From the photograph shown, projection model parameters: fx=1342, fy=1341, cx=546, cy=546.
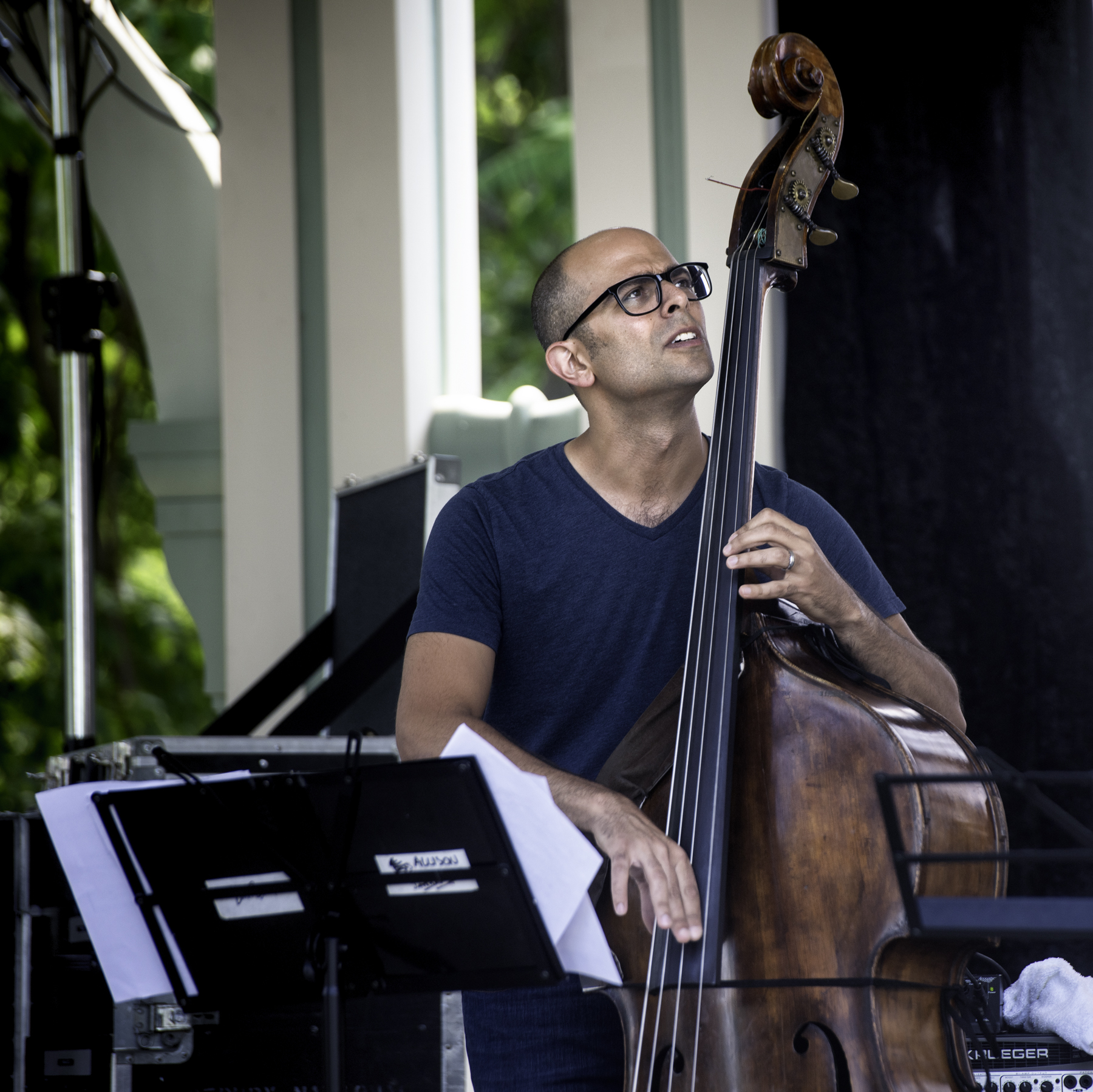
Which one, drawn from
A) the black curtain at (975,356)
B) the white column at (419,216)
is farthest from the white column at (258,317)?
the black curtain at (975,356)

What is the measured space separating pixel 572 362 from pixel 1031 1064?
3.39ft

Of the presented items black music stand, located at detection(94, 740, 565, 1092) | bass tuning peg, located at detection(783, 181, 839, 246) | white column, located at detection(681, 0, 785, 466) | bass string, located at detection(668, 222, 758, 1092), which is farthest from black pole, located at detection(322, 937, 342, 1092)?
white column, located at detection(681, 0, 785, 466)

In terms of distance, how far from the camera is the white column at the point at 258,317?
10.7ft

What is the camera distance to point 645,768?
1.40 meters

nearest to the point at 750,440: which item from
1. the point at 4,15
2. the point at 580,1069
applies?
the point at 580,1069

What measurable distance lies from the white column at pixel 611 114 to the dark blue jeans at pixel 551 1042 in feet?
6.01

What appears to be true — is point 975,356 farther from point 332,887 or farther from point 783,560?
point 332,887

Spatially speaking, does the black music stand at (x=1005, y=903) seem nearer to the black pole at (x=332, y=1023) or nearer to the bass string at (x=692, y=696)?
the bass string at (x=692, y=696)

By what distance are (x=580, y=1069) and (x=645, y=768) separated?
0.36 m

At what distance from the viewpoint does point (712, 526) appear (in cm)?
148

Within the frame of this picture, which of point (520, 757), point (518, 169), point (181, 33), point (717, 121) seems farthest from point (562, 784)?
point (518, 169)

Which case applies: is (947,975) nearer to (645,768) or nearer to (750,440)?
(645,768)

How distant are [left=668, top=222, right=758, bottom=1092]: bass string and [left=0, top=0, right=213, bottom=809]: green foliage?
4.47m

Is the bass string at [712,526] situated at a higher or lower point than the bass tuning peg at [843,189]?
lower
